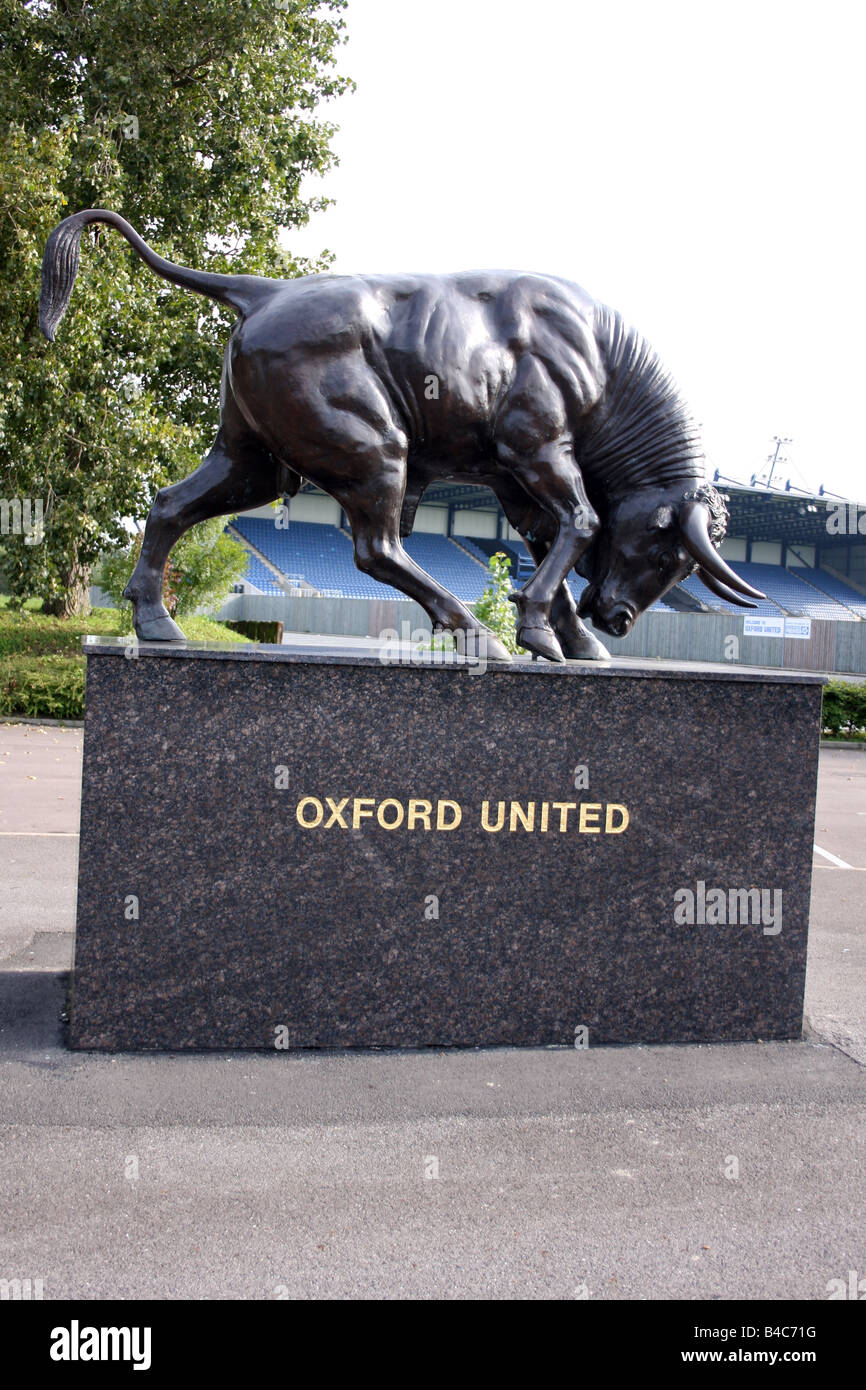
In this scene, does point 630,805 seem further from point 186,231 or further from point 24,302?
point 186,231

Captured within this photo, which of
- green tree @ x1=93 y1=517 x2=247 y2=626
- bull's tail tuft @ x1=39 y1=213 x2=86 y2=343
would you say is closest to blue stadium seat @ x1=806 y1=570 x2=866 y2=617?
green tree @ x1=93 y1=517 x2=247 y2=626

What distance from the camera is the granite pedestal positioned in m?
3.60

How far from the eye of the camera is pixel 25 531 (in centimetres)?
1489

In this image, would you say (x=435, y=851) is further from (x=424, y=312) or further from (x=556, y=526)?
(x=424, y=312)

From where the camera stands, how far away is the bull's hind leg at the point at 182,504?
4.08 m

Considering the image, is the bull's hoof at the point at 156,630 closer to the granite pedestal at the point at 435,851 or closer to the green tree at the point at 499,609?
the granite pedestal at the point at 435,851

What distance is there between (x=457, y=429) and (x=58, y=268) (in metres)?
1.56

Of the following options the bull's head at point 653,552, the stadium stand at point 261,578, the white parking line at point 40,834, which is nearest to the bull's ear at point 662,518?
the bull's head at point 653,552

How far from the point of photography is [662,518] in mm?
4227

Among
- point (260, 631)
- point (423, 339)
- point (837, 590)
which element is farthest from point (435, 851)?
point (837, 590)

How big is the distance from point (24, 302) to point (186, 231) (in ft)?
13.0

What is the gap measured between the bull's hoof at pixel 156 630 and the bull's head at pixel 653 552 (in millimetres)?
1672

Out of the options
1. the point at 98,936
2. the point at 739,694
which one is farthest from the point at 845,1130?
the point at 98,936

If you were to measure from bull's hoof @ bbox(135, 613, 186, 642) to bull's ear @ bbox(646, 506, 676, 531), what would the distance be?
6.16 ft
